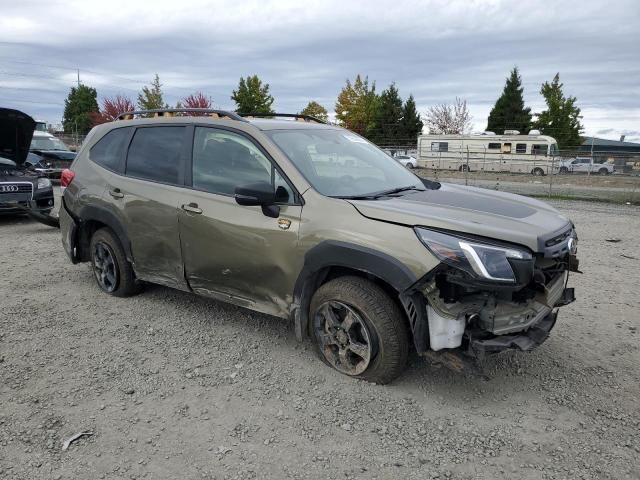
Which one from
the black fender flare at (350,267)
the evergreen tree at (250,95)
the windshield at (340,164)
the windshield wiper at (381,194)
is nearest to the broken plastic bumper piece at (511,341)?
the black fender flare at (350,267)

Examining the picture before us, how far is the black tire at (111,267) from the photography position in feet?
16.2

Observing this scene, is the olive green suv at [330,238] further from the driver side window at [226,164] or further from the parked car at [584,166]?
the parked car at [584,166]

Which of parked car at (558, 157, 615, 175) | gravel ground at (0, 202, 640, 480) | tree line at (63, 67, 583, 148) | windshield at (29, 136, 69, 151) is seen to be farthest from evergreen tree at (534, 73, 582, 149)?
gravel ground at (0, 202, 640, 480)

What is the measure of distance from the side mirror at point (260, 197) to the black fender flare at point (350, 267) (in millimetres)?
A: 431

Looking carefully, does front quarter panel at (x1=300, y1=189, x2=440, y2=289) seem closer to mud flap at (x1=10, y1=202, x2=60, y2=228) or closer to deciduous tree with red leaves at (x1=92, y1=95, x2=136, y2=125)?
mud flap at (x1=10, y1=202, x2=60, y2=228)

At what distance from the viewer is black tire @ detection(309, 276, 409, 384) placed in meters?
3.20

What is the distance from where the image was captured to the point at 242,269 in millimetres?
3830

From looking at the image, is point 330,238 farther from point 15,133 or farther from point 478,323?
point 15,133

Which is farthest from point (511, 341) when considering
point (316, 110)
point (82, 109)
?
point (82, 109)

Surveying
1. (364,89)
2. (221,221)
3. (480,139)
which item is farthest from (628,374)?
(364,89)

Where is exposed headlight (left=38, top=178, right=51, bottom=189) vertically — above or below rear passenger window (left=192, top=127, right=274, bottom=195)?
below

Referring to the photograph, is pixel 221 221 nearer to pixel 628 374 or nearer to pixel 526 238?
pixel 526 238

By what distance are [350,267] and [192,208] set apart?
150 cm

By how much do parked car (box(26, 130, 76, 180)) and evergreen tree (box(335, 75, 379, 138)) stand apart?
33.4 m
